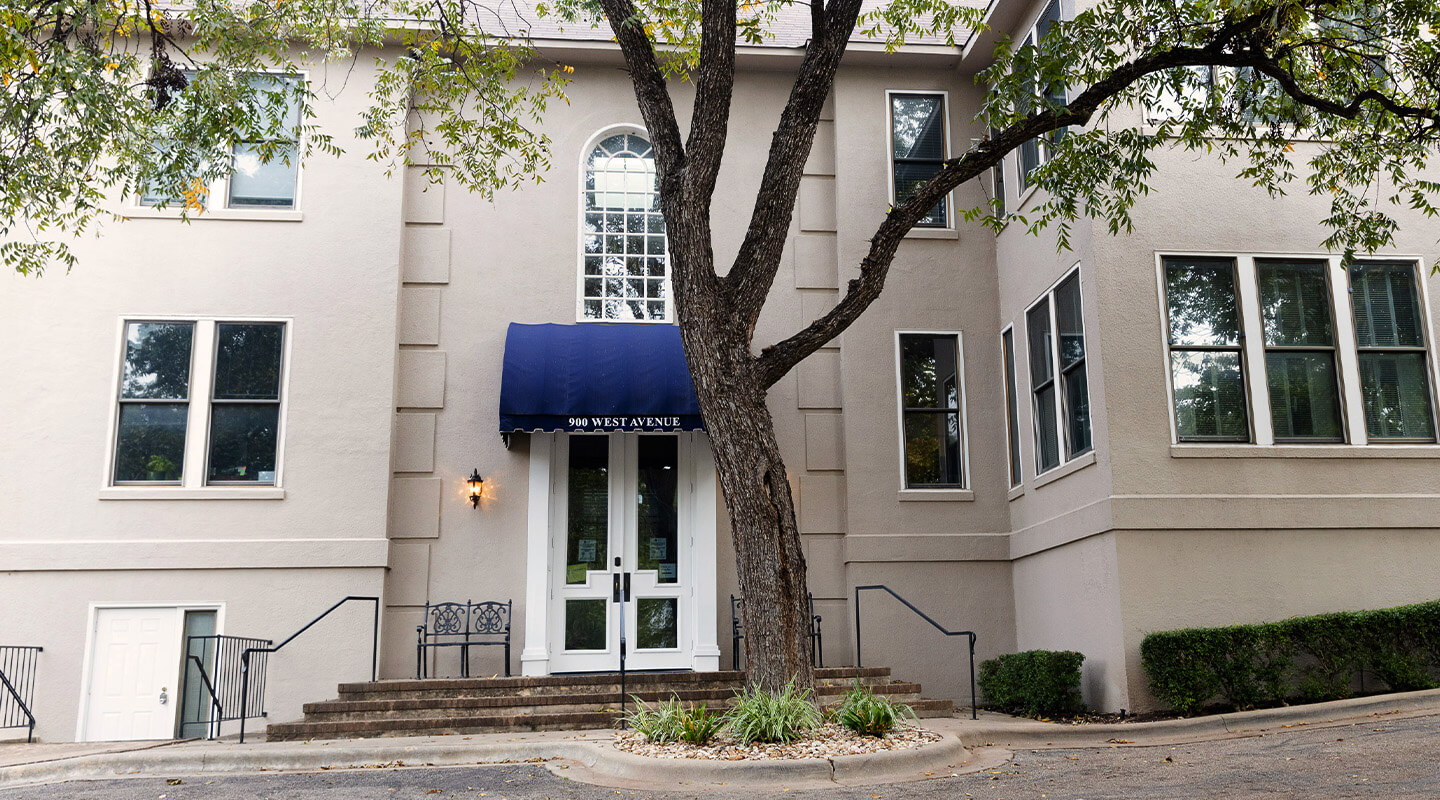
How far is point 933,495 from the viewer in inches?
504

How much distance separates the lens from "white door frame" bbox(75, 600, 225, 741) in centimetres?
1133

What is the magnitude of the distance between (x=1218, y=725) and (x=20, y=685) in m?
11.3

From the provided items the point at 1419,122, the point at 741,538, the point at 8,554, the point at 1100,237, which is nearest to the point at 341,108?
the point at 8,554

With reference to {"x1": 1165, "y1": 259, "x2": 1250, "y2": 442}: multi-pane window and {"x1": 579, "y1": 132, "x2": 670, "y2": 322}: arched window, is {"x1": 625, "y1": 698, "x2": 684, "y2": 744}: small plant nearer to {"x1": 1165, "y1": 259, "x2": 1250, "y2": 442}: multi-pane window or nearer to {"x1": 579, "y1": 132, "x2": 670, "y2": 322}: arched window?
{"x1": 1165, "y1": 259, "x2": 1250, "y2": 442}: multi-pane window

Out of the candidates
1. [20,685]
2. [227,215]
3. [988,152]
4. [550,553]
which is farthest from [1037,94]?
[20,685]

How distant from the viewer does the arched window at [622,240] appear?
43.7 ft

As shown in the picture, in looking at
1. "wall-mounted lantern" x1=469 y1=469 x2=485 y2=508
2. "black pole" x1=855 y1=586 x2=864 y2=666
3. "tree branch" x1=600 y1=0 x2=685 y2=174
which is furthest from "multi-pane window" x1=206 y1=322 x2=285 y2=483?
"black pole" x1=855 y1=586 x2=864 y2=666

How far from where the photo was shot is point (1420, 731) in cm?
800

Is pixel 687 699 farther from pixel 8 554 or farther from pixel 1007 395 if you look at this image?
pixel 8 554

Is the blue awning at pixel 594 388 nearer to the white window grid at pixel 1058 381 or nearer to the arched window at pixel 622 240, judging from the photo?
the arched window at pixel 622 240

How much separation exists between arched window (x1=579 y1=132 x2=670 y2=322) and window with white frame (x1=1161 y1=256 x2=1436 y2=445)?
5.75 m

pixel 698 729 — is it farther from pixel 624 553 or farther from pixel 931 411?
pixel 931 411

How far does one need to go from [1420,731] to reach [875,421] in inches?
248

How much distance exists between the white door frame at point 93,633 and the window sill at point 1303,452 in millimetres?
9743
